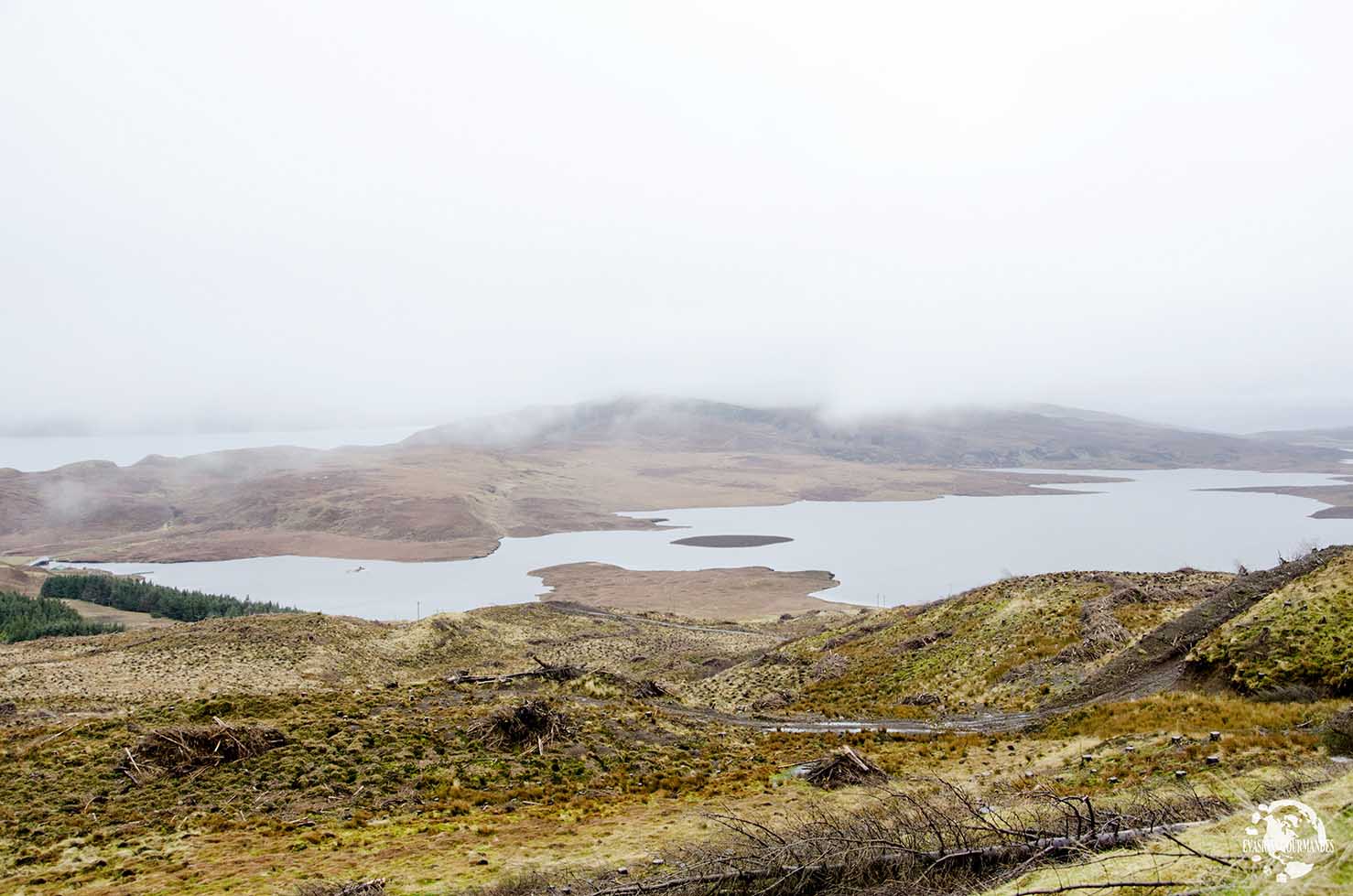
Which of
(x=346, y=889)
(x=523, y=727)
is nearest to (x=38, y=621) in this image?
(x=523, y=727)

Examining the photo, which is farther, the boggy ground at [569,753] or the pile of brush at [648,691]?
the pile of brush at [648,691]

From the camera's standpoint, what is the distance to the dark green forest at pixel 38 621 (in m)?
46.7

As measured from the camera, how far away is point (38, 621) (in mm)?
50062

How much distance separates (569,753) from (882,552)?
86.8m

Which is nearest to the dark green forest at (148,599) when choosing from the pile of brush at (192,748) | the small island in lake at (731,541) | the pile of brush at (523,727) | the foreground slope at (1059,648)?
the foreground slope at (1059,648)

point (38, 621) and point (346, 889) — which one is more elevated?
point (346, 889)

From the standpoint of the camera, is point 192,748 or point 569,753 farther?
point 569,753

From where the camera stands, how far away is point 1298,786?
5.93 m

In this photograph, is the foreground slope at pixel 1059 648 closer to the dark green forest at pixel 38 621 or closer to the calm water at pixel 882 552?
the calm water at pixel 882 552

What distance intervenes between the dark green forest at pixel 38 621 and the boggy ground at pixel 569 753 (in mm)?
29586

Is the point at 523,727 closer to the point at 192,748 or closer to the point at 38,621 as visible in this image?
the point at 192,748

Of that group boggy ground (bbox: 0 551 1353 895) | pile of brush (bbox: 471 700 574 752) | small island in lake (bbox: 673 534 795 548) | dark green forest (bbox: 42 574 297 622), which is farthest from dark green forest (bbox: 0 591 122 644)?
small island in lake (bbox: 673 534 795 548)

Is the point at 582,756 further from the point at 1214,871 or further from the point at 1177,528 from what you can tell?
the point at 1177,528

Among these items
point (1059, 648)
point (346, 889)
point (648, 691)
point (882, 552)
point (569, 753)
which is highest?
point (346, 889)
